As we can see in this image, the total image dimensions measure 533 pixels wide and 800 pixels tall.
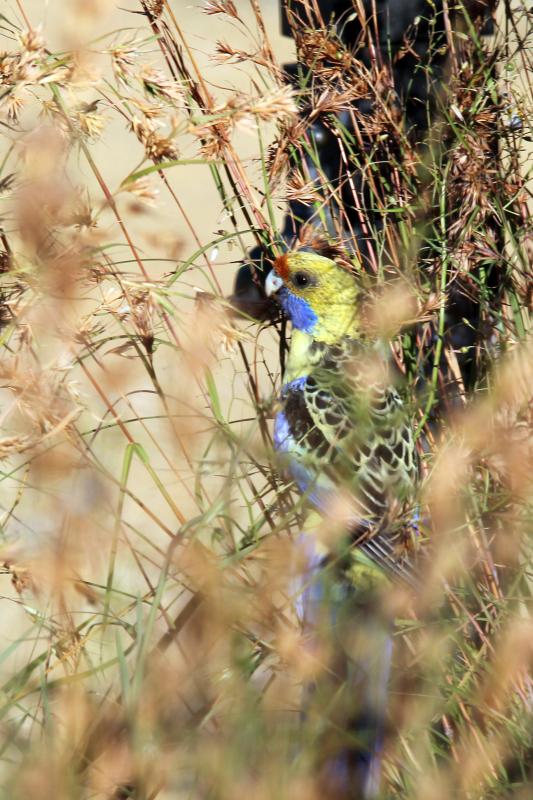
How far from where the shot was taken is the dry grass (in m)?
1.04

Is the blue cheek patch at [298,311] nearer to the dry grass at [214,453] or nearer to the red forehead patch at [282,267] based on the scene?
the red forehead patch at [282,267]

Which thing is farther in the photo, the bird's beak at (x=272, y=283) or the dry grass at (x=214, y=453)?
the bird's beak at (x=272, y=283)

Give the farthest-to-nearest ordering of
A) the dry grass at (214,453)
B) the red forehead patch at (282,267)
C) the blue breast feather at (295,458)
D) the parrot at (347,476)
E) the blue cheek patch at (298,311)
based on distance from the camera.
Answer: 1. the blue cheek patch at (298,311)
2. the red forehead patch at (282,267)
3. the blue breast feather at (295,458)
4. the parrot at (347,476)
5. the dry grass at (214,453)

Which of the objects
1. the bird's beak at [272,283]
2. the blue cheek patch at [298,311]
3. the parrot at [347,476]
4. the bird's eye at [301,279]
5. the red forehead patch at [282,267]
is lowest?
the parrot at [347,476]

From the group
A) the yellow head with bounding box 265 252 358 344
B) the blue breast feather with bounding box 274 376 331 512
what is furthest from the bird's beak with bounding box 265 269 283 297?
the blue breast feather with bounding box 274 376 331 512

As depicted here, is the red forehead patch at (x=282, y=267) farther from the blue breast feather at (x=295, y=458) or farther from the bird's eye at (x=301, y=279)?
the blue breast feather at (x=295, y=458)

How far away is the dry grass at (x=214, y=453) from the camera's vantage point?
1.04 metres

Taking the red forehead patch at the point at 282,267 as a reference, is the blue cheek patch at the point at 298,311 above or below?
below

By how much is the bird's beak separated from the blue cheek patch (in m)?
0.04

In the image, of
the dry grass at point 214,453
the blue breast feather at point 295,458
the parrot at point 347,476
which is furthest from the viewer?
the blue breast feather at point 295,458

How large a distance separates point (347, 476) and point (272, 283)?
477 mm

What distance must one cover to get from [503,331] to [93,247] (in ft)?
2.74

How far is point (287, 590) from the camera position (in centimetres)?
113

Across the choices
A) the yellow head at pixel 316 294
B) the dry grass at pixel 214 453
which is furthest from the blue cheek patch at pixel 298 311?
the dry grass at pixel 214 453
